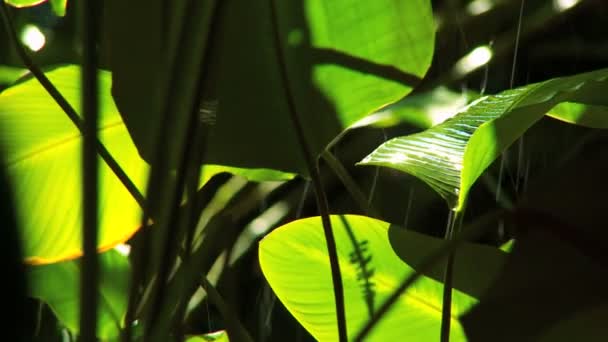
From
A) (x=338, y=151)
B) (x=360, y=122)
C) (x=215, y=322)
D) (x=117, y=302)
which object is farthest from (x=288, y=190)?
(x=360, y=122)

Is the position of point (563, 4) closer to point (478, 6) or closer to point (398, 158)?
point (478, 6)

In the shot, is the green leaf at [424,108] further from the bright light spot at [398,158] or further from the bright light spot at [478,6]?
the bright light spot at [478,6]

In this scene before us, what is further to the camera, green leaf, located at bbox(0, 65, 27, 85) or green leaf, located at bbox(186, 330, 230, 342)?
green leaf, located at bbox(0, 65, 27, 85)

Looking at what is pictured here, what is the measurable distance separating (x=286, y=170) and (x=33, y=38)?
1.40 feet

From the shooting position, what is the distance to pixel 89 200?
320 millimetres

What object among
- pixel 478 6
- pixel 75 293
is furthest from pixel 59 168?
pixel 478 6

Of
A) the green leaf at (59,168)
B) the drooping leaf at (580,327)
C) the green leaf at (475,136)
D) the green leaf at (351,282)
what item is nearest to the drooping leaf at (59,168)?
the green leaf at (59,168)

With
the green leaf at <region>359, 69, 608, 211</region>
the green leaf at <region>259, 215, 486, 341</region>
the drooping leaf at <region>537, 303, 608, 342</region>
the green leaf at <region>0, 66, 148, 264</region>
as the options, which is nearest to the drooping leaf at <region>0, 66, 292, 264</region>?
the green leaf at <region>0, 66, 148, 264</region>

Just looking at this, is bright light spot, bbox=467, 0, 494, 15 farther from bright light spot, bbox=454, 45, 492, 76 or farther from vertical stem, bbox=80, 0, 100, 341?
vertical stem, bbox=80, 0, 100, 341

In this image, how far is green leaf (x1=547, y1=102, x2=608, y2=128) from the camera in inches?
20.0

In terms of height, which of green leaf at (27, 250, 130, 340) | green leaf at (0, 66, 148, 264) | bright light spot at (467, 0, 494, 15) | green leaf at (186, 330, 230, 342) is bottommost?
green leaf at (186, 330, 230, 342)

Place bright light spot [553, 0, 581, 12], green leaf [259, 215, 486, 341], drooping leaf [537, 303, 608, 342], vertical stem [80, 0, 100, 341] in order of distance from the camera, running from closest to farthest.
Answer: vertical stem [80, 0, 100, 341] → drooping leaf [537, 303, 608, 342] → green leaf [259, 215, 486, 341] → bright light spot [553, 0, 581, 12]

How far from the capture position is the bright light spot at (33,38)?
0.77 m

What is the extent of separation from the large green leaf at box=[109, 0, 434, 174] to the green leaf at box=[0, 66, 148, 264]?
15 centimetres
